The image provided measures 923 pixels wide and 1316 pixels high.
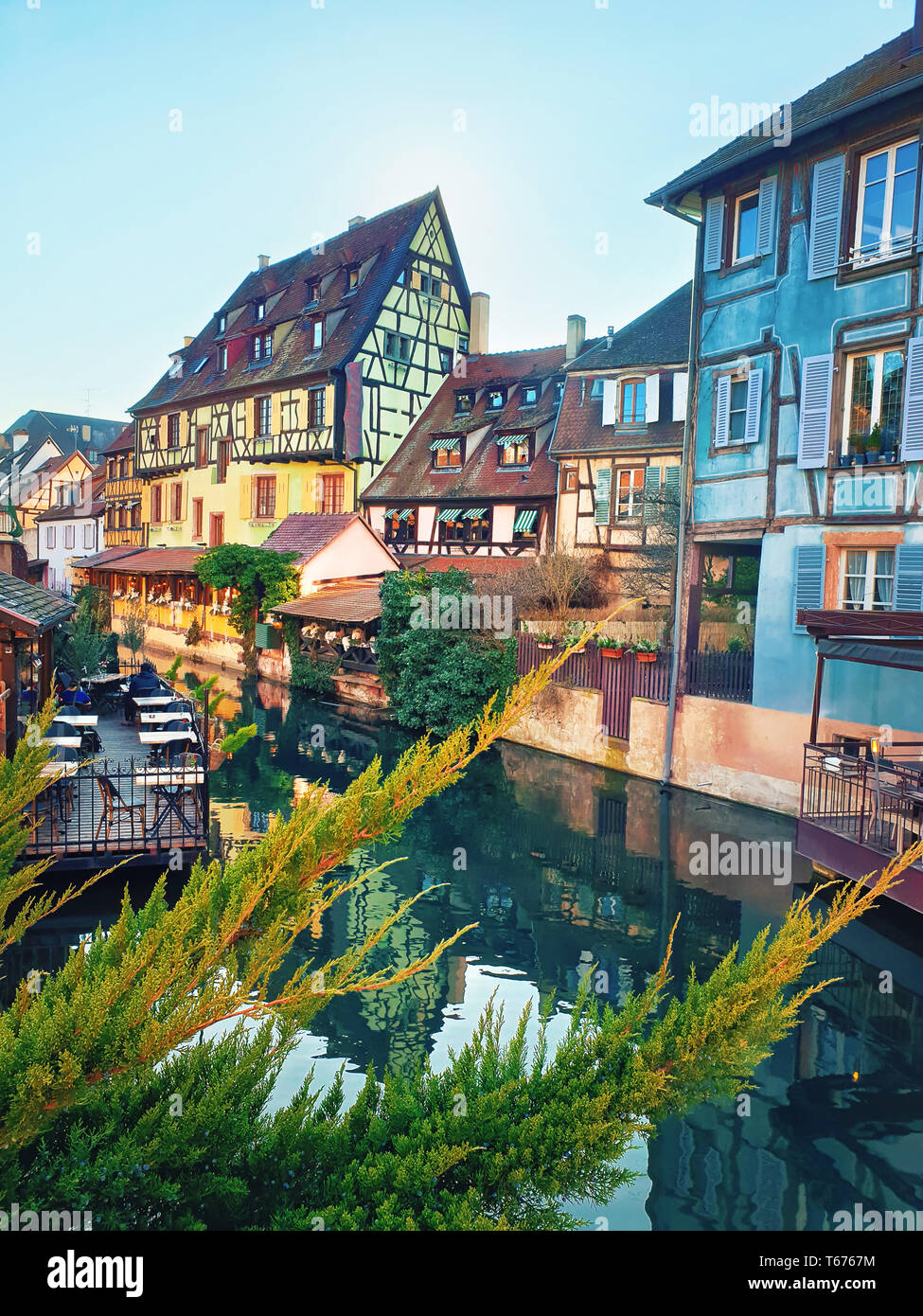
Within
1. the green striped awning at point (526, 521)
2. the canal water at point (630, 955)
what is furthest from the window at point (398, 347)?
the canal water at point (630, 955)

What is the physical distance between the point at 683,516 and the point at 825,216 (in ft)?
17.2

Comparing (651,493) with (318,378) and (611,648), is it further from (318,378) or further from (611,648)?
(318,378)

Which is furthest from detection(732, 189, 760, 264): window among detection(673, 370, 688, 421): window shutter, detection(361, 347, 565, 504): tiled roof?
detection(361, 347, 565, 504): tiled roof

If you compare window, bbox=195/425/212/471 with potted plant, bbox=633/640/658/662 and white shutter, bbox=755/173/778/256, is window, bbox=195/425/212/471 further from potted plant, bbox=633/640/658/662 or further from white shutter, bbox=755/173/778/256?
white shutter, bbox=755/173/778/256

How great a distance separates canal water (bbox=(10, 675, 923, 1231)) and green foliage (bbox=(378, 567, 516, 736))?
2.58 m

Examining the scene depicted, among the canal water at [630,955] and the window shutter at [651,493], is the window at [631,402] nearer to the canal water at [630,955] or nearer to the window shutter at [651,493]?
the window shutter at [651,493]

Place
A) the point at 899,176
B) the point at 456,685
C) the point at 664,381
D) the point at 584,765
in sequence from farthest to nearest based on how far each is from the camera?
the point at 664,381
the point at 456,685
the point at 584,765
the point at 899,176

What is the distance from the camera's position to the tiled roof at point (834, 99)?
1276 cm

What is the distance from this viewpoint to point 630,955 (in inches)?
392

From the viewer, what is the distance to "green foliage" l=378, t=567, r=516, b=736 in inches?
819

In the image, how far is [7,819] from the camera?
3.62m

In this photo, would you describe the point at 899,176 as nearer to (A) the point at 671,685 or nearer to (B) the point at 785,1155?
A: (A) the point at 671,685
